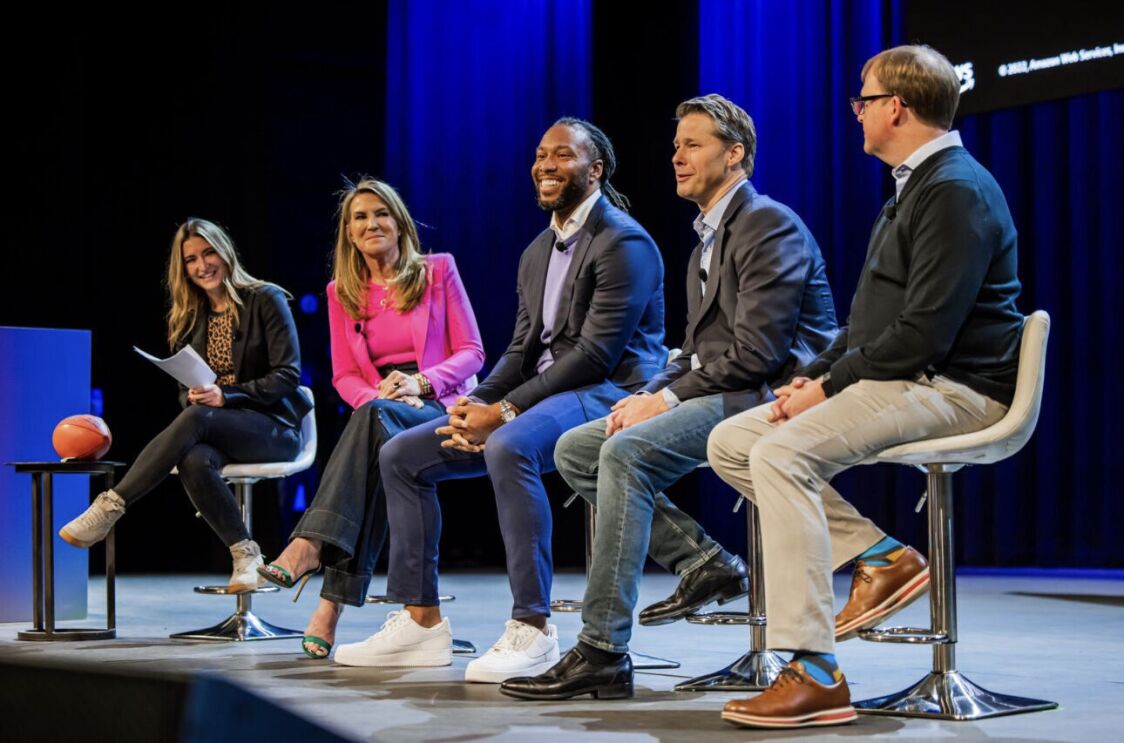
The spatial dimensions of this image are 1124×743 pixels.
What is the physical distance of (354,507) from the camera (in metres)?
3.66

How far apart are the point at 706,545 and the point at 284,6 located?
4.84 meters

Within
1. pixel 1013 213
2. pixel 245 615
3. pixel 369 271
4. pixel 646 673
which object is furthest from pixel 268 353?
pixel 1013 213

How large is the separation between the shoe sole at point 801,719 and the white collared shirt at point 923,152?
972 millimetres

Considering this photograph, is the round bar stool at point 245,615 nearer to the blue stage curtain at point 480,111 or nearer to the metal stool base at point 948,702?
the metal stool base at point 948,702

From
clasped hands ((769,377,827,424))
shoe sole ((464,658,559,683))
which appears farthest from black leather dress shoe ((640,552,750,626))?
clasped hands ((769,377,827,424))

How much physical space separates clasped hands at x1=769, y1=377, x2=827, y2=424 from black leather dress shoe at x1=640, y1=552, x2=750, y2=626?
0.43 meters

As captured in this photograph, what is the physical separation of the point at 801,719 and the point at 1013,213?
442 cm

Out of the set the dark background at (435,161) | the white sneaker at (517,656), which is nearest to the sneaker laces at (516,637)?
the white sneaker at (517,656)

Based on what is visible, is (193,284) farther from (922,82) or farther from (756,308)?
(922,82)

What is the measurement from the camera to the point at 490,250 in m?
7.09

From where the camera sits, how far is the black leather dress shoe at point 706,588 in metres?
3.04

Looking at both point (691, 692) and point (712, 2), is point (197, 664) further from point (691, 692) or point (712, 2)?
point (712, 2)

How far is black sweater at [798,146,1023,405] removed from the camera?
2.61m

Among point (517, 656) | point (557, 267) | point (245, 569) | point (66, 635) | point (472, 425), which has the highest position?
point (557, 267)
